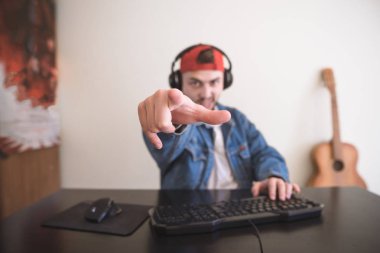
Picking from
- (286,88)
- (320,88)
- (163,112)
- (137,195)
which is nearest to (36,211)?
(137,195)

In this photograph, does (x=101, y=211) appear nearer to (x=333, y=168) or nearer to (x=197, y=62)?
(x=197, y=62)

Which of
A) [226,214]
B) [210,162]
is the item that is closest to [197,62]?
[226,214]

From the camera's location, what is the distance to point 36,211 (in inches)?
19.5

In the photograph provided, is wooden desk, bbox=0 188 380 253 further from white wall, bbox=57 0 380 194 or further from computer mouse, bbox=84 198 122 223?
white wall, bbox=57 0 380 194

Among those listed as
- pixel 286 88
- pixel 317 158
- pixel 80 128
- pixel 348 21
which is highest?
pixel 348 21

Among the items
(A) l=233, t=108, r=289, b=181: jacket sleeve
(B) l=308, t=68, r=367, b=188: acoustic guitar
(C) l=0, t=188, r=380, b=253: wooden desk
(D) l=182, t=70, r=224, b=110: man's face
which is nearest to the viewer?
(C) l=0, t=188, r=380, b=253: wooden desk

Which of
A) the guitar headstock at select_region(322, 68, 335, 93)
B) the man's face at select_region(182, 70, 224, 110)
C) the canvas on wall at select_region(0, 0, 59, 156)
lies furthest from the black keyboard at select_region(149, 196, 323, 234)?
the guitar headstock at select_region(322, 68, 335, 93)

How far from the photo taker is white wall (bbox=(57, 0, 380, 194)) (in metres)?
0.56

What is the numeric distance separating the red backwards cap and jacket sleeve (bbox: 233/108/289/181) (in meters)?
0.39

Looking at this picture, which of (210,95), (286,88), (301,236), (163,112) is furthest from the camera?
(286,88)

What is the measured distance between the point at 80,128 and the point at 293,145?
0.98 meters

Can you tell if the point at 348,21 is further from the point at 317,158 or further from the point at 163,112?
the point at 163,112

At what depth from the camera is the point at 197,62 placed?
47 cm

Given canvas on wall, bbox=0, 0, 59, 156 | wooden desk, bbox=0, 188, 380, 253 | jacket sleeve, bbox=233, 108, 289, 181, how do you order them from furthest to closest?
canvas on wall, bbox=0, 0, 59, 156, jacket sleeve, bbox=233, 108, 289, 181, wooden desk, bbox=0, 188, 380, 253
